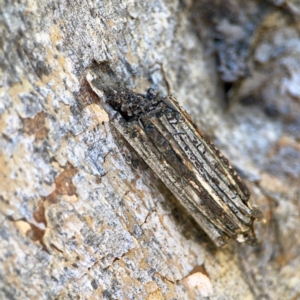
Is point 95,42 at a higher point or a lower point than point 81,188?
higher

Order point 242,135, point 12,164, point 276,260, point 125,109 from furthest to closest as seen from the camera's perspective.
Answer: point 242,135 → point 276,260 → point 125,109 → point 12,164

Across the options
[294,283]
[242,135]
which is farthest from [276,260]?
[242,135]

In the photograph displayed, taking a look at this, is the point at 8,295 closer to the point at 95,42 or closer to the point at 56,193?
the point at 56,193
